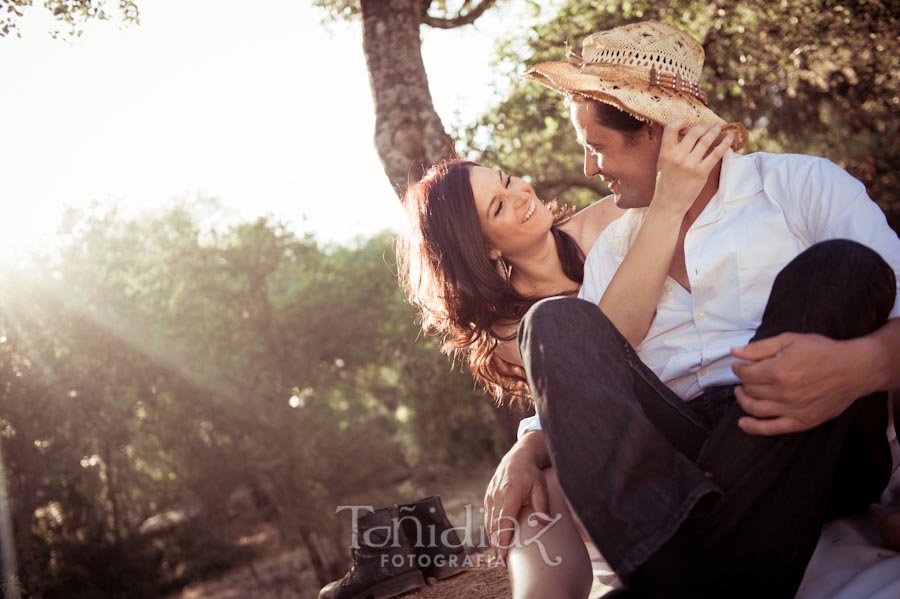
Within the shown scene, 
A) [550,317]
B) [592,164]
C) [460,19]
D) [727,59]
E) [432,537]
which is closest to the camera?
[550,317]

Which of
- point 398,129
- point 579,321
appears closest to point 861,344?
point 579,321

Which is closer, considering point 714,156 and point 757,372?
point 757,372

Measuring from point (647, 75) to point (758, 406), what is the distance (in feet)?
4.63

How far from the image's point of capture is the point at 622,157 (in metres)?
3.30

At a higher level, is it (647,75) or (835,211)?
(647,75)

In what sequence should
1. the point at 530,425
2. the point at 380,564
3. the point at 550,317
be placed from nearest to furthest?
the point at 550,317
the point at 530,425
the point at 380,564

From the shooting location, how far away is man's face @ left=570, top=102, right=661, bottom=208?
3.27 m

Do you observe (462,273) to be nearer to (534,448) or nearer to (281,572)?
(534,448)

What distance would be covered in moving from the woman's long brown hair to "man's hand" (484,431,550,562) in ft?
3.94

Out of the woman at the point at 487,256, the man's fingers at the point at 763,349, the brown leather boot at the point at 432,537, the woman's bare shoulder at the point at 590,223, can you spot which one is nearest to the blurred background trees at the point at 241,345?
the woman's bare shoulder at the point at 590,223

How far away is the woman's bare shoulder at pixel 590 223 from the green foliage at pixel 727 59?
364 centimetres

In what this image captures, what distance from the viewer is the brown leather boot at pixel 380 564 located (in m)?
4.54

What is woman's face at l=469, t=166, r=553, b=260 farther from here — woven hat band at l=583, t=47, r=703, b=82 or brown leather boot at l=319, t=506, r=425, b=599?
brown leather boot at l=319, t=506, r=425, b=599

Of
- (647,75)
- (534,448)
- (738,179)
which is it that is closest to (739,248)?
(738,179)
